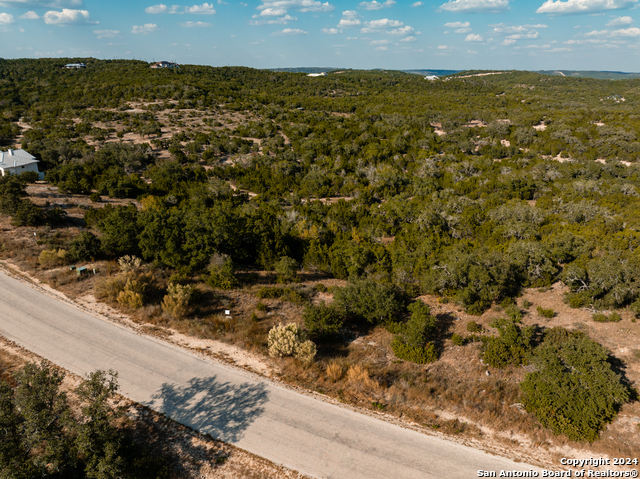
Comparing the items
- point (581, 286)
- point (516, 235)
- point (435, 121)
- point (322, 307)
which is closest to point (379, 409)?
point (322, 307)

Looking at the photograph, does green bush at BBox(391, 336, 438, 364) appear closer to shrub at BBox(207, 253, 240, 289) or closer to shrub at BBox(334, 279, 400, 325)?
shrub at BBox(334, 279, 400, 325)

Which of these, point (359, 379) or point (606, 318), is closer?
point (359, 379)

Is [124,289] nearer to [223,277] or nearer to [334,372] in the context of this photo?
[223,277]

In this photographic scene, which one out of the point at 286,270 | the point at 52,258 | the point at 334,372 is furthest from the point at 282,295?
the point at 52,258

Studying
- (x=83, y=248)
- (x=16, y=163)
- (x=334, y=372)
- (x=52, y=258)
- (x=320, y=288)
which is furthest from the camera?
Answer: (x=16, y=163)

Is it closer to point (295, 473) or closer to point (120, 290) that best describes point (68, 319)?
point (120, 290)

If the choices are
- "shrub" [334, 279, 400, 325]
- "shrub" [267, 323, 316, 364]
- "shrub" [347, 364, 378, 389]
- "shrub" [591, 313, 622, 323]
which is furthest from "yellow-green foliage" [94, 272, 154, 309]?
"shrub" [591, 313, 622, 323]

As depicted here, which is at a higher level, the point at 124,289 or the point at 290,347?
the point at 124,289

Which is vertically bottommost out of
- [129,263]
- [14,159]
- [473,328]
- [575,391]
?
[473,328]
